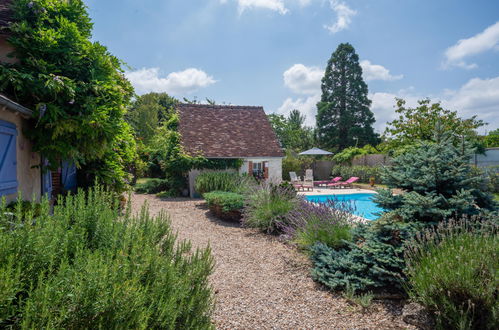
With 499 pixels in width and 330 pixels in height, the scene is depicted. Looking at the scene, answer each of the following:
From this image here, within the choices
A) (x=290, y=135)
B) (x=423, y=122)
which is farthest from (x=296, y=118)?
(x=423, y=122)

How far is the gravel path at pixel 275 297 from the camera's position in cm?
359

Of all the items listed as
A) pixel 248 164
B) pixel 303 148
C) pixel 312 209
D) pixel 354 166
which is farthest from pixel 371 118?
pixel 312 209

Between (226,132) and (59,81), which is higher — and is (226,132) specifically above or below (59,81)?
above

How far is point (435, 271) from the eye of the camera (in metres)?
3.19

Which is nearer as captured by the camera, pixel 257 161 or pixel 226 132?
pixel 257 161

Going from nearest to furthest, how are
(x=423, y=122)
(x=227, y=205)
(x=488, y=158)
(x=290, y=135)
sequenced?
(x=227, y=205)
(x=423, y=122)
(x=488, y=158)
(x=290, y=135)

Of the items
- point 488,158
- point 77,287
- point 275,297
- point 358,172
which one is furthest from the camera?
point 358,172

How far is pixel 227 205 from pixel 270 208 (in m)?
2.00

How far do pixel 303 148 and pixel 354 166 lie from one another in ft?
42.8

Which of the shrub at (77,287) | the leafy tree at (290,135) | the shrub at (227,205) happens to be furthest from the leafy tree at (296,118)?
the shrub at (77,287)

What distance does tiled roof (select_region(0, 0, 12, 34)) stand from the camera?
5912 mm

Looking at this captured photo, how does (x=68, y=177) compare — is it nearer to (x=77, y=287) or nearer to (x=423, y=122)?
(x=77, y=287)

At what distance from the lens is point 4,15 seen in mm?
6285

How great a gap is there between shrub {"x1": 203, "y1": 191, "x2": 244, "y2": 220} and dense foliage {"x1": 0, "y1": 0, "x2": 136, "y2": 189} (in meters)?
4.35
